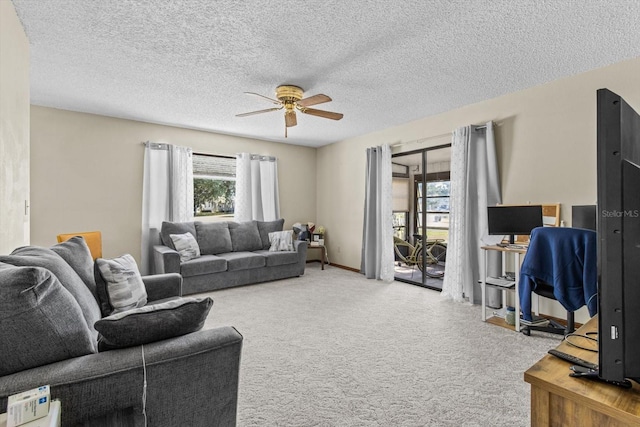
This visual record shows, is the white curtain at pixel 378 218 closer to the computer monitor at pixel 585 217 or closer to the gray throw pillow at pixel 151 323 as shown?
the computer monitor at pixel 585 217

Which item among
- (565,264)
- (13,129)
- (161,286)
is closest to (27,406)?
(161,286)

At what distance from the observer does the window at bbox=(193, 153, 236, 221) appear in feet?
18.2

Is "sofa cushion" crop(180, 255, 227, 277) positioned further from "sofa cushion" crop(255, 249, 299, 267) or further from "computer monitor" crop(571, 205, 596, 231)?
"computer monitor" crop(571, 205, 596, 231)

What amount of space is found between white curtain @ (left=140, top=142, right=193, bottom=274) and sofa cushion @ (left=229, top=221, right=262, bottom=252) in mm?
785

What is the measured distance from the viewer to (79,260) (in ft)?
6.82

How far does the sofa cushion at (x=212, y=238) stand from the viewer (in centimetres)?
507

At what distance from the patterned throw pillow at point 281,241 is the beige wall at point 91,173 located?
6.64 ft

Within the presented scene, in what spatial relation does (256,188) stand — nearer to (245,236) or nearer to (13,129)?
(245,236)

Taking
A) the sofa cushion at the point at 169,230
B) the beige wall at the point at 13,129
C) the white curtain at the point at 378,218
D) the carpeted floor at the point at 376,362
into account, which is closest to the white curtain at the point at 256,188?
the sofa cushion at the point at 169,230

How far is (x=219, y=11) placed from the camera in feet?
7.00

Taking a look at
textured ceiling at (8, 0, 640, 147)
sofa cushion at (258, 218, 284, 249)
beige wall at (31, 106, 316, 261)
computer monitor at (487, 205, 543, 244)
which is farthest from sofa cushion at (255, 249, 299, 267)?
computer monitor at (487, 205, 543, 244)

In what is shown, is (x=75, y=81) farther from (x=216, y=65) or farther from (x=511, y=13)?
(x=511, y=13)

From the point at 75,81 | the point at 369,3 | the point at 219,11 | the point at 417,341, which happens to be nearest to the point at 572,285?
the point at 417,341

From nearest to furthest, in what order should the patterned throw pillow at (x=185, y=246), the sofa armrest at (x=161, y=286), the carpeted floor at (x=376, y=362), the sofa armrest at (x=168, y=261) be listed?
the carpeted floor at (x=376, y=362), the sofa armrest at (x=161, y=286), the sofa armrest at (x=168, y=261), the patterned throw pillow at (x=185, y=246)
